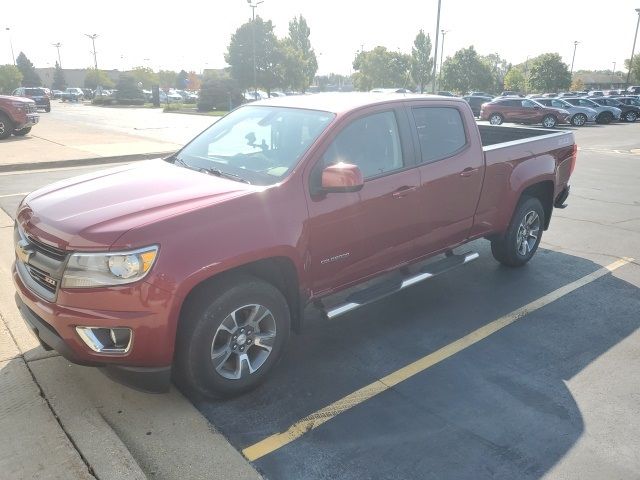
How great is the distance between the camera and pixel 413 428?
319 cm

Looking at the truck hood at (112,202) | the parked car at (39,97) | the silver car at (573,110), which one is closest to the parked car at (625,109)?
the silver car at (573,110)

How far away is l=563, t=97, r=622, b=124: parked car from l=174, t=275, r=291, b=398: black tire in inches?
1322

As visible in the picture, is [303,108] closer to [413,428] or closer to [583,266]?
[413,428]

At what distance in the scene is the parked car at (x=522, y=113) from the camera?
27938 mm

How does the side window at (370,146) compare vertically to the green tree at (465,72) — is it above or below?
below

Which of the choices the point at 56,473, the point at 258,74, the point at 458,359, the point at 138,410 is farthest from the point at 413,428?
the point at 258,74

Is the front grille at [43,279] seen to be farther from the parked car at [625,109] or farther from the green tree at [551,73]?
the green tree at [551,73]

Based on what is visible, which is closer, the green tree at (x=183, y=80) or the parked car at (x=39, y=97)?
the parked car at (x=39, y=97)

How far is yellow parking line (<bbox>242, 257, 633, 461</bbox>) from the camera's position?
303 cm

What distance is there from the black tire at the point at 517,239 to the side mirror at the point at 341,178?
9.20 feet

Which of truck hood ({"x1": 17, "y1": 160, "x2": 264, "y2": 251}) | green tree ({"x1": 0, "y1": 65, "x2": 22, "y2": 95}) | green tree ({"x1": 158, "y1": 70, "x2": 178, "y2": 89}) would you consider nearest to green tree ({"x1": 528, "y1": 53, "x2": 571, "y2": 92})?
green tree ({"x1": 158, "y1": 70, "x2": 178, "y2": 89})

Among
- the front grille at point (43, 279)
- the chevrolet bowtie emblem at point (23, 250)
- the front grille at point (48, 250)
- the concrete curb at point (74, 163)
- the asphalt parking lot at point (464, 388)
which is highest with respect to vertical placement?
the front grille at point (48, 250)

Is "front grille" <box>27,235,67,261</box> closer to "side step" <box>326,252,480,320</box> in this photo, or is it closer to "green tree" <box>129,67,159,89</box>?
"side step" <box>326,252,480,320</box>

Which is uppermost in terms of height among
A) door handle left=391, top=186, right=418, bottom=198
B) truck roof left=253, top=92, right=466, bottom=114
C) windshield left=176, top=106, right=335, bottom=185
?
truck roof left=253, top=92, right=466, bottom=114
